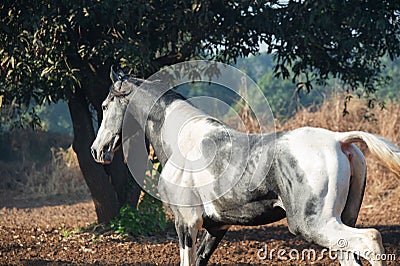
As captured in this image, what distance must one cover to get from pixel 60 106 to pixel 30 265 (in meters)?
49.6

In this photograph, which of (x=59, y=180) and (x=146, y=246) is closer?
(x=146, y=246)

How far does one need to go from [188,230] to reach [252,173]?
0.67m

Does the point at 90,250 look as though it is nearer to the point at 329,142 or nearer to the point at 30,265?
the point at 30,265

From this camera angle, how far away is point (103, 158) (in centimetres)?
493

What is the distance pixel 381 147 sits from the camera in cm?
378

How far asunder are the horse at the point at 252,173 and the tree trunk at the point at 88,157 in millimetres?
3008

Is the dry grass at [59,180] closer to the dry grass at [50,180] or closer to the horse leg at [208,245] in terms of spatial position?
the dry grass at [50,180]

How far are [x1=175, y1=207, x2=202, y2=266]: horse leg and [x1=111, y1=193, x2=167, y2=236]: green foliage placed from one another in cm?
345

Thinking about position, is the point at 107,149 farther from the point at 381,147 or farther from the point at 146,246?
the point at 146,246

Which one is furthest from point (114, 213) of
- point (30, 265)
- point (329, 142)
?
point (329, 142)

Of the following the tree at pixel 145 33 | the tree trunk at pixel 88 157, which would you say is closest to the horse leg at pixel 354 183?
the tree at pixel 145 33

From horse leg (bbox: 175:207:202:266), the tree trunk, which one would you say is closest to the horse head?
horse leg (bbox: 175:207:202:266)

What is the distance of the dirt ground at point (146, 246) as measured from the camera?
645 centimetres

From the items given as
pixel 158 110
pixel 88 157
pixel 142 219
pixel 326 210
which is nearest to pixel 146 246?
pixel 142 219
